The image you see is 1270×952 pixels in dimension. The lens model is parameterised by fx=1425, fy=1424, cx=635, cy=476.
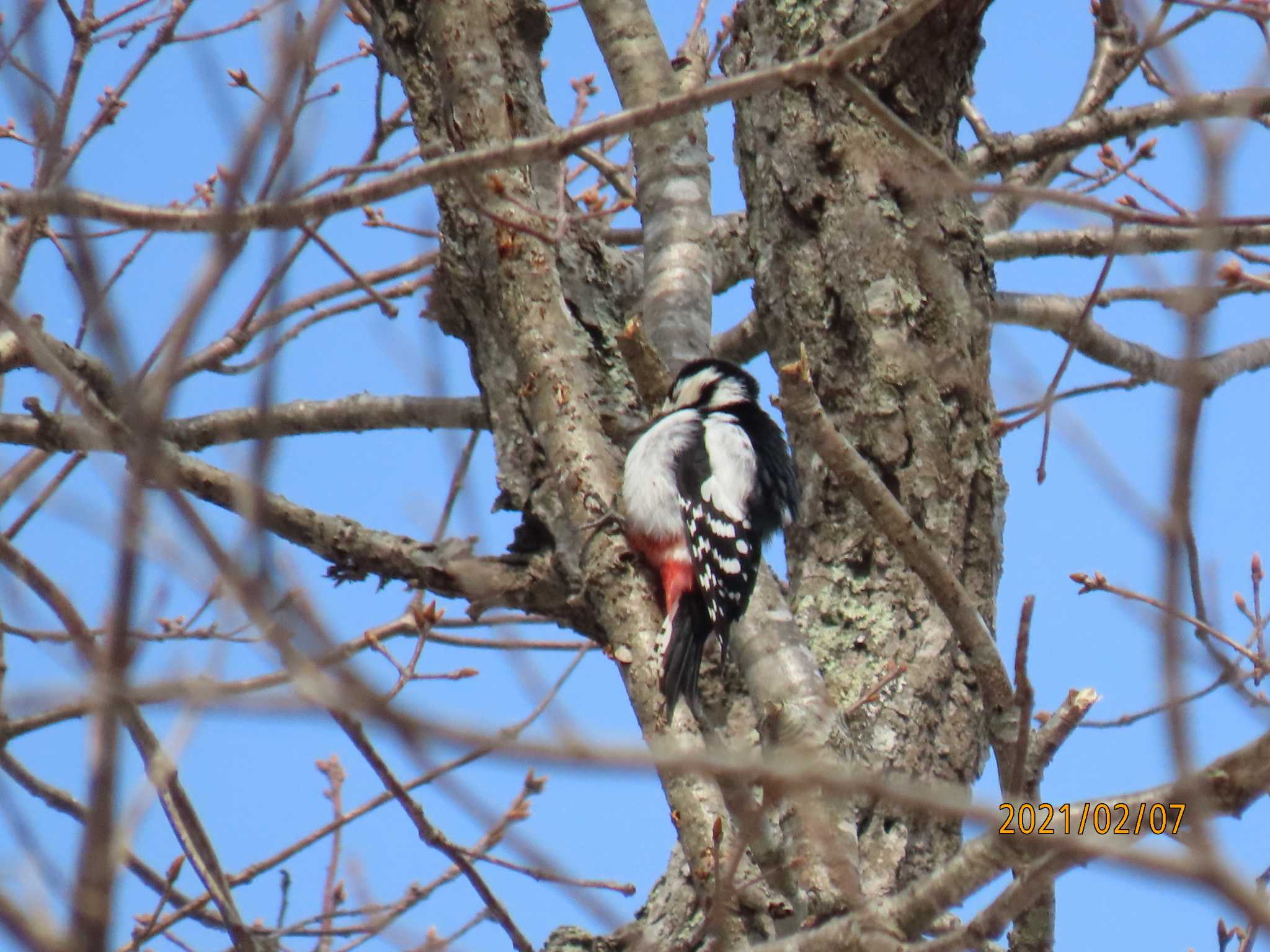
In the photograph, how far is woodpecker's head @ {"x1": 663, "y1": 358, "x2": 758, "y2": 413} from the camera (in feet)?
13.7

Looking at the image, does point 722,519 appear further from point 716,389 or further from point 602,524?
point 602,524

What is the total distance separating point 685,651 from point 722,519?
3.52 ft

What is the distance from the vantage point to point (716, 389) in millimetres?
4480

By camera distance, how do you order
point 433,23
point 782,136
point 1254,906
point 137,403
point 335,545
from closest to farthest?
1. point 1254,906
2. point 137,403
3. point 335,545
4. point 433,23
5. point 782,136

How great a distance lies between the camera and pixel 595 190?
5.07m

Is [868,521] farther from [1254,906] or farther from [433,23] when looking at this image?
[1254,906]

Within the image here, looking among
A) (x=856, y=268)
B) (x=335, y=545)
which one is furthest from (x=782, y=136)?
(x=335, y=545)

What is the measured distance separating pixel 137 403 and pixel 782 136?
2.86 metres

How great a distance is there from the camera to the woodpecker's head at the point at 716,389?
4168mm

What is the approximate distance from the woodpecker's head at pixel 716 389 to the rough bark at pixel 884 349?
0.51 m
